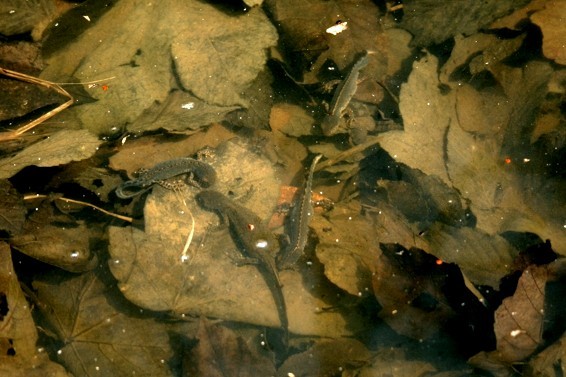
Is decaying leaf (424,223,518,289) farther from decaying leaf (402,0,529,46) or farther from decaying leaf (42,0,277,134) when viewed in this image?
decaying leaf (42,0,277,134)

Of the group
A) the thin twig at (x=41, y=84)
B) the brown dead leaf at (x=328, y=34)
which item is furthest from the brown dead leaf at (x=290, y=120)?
the thin twig at (x=41, y=84)

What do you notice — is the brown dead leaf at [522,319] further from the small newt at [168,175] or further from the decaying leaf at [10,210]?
the decaying leaf at [10,210]

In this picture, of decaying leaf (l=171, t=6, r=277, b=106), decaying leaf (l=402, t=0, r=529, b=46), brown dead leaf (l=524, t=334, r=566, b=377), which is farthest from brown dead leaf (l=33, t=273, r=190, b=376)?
decaying leaf (l=402, t=0, r=529, b=46)

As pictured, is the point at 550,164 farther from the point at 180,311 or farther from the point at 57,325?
the point at 57,325

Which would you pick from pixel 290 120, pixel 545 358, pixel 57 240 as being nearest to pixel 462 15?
pixel 290 120

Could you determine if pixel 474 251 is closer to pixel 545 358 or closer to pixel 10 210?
pixel 545 358

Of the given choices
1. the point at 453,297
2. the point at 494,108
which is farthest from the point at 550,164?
the point at 453,297
